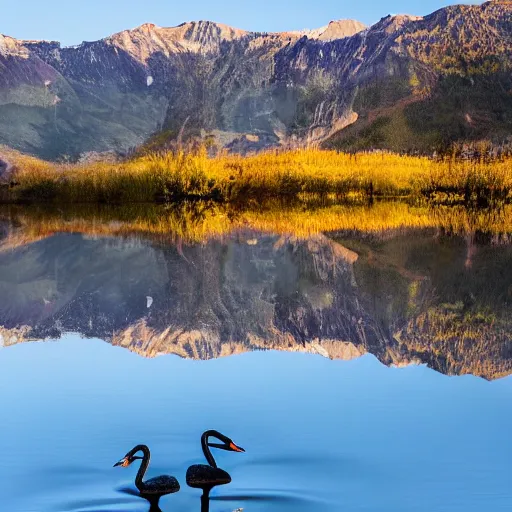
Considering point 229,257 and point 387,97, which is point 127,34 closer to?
point 387,97

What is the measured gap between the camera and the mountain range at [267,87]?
20.1 metres

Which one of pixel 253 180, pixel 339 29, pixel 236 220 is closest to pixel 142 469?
pixel 236 220

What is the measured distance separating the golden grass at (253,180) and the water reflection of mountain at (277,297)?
6.65 meters

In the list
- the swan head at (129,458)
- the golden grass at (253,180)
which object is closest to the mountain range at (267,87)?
the golden grass at (253,180)

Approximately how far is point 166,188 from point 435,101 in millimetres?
8265

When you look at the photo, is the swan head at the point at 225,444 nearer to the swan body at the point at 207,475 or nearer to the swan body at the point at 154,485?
the swan body at the point at 207,475

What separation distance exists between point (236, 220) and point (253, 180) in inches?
180

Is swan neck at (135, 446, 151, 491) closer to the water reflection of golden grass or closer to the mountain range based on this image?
the water reflection of golden grass

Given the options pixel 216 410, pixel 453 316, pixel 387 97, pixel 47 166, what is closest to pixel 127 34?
pixel 387 97

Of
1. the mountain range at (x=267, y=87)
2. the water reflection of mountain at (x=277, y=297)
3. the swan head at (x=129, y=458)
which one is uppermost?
the mountain range at (x=267, y=87)

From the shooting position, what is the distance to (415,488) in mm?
2781

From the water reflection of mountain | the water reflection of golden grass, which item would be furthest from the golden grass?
the water reflection of mountain

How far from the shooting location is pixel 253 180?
15.8 m

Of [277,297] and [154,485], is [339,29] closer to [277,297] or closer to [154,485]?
[277,297]
